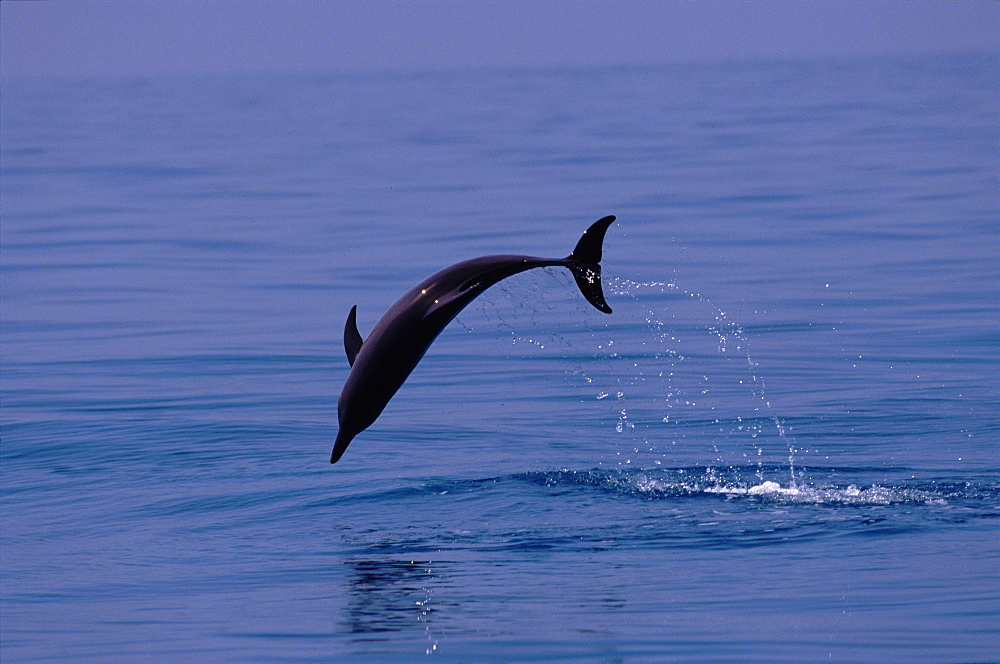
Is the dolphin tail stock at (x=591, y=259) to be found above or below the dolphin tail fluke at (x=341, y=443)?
above

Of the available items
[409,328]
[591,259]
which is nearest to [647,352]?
[591,259]

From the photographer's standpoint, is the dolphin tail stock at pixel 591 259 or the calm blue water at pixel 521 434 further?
the dolphin tail stock at pixel 591 259

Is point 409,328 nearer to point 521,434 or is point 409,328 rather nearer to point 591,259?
point 591,259

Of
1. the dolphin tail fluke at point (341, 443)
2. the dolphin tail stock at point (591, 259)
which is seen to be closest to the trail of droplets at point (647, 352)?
the dolphin tail stock at point (591, 259)

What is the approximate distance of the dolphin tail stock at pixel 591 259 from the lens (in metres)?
10.0

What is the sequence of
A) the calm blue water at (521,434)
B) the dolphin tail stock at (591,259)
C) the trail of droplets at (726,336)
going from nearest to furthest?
the calm blue water at (521,434), the dolphin tail stock at (591,259), the trail of droplets at (726,336)

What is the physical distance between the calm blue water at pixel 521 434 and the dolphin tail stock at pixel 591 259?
5.68 feet

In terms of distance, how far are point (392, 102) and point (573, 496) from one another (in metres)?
93.0

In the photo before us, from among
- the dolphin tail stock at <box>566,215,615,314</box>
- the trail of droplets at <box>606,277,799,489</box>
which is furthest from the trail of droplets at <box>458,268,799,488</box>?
the dolphin tail stock at <box>566,215,615,314</box>

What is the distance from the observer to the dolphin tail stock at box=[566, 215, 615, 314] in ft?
32.8

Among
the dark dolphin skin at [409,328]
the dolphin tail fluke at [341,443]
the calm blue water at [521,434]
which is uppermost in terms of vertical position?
the dark dolphin skin at [409,328]

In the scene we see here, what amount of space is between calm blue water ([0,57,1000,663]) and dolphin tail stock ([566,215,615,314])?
1732mm

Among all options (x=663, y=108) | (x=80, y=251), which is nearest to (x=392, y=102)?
(x=663, y=108)

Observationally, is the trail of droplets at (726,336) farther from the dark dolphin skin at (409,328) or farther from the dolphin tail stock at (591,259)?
the dark dolphin skin at (409,328)
